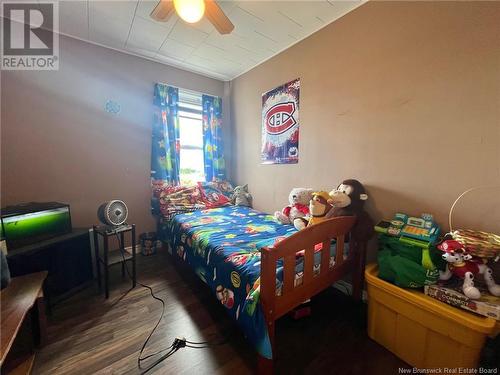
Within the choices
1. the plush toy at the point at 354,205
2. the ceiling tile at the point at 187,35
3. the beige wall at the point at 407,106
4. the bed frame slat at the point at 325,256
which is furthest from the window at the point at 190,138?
the bed frame slat at the point at 325,256

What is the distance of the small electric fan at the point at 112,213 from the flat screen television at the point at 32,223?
1.01 ft

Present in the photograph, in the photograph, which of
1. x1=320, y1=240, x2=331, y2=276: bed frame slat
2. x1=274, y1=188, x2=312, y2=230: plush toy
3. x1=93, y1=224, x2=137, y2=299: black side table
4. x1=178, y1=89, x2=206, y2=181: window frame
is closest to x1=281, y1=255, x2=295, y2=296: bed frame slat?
x1=320, y1=240, x2=331, y2=276: bed frame slat

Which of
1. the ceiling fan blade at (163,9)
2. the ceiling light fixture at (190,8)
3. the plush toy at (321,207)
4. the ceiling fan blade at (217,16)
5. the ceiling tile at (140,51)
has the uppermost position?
the ceiling tile at (140,51)

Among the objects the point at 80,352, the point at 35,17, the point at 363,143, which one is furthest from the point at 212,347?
the point at 35,17

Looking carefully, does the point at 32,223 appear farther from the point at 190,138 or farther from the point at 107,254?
the point at 190,138

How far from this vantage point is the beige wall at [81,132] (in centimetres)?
200

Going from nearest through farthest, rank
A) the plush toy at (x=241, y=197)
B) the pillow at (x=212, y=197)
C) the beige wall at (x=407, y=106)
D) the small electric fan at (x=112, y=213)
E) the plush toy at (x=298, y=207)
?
the beige wall at (x=407, y=106)
the small electric fan at (x=112, y=213)
the plush toy at (x=298, y=207)
the pillow at (x=212, y=197)
the plush toy at (x=241, y=197)

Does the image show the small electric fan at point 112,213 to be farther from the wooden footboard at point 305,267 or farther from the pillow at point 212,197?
the wooden footboard at point 305,267

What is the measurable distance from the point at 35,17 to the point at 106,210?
6.28 feet

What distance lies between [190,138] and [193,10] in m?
1.96

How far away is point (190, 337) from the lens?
1430 millimetres

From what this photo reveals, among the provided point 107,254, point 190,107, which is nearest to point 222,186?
point 190,107

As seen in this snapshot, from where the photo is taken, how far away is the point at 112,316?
1.62m

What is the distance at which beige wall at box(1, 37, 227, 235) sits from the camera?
200 centimetres
